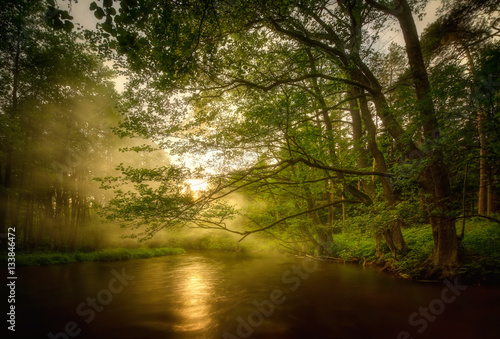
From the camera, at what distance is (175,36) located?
4.84 m

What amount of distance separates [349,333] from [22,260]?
18253 millimetres

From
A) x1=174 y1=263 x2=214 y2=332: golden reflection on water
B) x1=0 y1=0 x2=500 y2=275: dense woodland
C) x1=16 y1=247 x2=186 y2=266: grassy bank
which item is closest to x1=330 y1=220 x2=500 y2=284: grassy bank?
x1=0 y1=0 x2=500 y2=275: dense woodland

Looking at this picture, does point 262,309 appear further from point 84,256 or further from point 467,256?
point 84,256

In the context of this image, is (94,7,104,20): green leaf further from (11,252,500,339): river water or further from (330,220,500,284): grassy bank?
(330,220,500,284): grassy bank

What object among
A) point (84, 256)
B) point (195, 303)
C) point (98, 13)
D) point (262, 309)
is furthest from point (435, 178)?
point (84, 256)

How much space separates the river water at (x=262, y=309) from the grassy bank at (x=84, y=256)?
594cm

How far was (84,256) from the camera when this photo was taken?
15703mm

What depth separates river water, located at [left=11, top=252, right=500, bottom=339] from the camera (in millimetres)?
4504

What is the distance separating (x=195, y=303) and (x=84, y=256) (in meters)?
14.5

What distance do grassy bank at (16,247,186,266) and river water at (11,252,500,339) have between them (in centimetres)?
594

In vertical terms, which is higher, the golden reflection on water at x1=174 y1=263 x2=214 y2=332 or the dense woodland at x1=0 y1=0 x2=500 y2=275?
the dense woodland at x1=0 y1=0 x2=500 y2=275

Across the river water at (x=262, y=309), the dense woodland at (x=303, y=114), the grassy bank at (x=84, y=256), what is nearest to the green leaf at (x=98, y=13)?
the dense woodland at (x=303, y=114)

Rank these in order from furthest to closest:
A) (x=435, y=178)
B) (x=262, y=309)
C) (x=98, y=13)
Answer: (x=435, y=178) → (x=262, y=309) → (x=98, y=13)

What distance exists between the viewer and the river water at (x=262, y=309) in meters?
4.50
